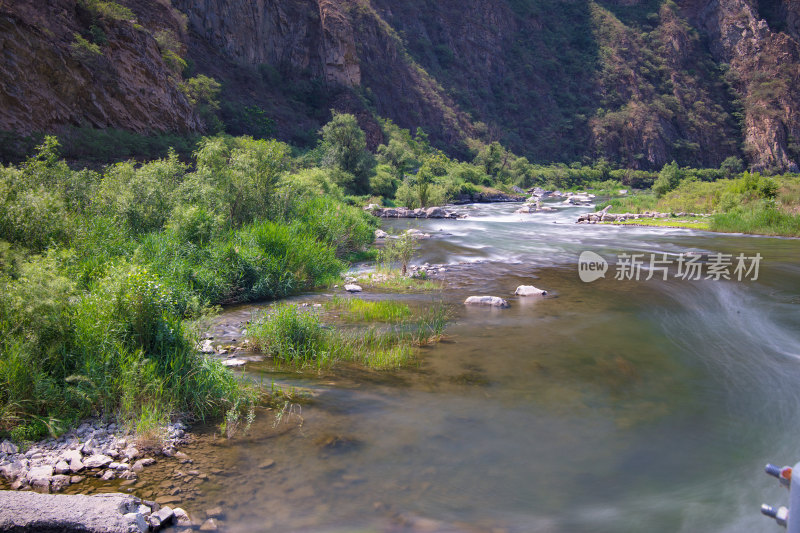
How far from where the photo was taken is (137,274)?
243 inches

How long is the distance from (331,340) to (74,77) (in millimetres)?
30252

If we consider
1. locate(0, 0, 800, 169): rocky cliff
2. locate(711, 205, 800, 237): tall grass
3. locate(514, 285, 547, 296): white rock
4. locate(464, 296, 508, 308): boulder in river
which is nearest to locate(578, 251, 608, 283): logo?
locate(514, 285, 547, 296): white rock

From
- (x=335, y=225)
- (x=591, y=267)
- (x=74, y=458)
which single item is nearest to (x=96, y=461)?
(x=74, y=458)

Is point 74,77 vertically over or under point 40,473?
over

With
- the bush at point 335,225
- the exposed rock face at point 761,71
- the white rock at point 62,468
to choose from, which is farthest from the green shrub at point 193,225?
the exposed rock face at point 761,71

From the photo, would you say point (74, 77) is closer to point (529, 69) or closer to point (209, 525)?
point (209, 525)

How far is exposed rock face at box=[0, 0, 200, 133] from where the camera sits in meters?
24.7

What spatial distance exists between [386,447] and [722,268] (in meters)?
17.9

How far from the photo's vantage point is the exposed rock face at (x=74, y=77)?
24.7 metres

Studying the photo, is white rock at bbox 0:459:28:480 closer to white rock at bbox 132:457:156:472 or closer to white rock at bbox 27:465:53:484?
white rock at bbox 27:465:53:484

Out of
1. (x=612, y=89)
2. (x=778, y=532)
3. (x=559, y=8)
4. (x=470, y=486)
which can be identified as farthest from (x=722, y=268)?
(x=559, y=8)

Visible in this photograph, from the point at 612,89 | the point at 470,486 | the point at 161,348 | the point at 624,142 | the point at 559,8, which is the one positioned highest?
the point at 559,8

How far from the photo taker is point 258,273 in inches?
484

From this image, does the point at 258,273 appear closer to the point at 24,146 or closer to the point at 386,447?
the point at 386,447
